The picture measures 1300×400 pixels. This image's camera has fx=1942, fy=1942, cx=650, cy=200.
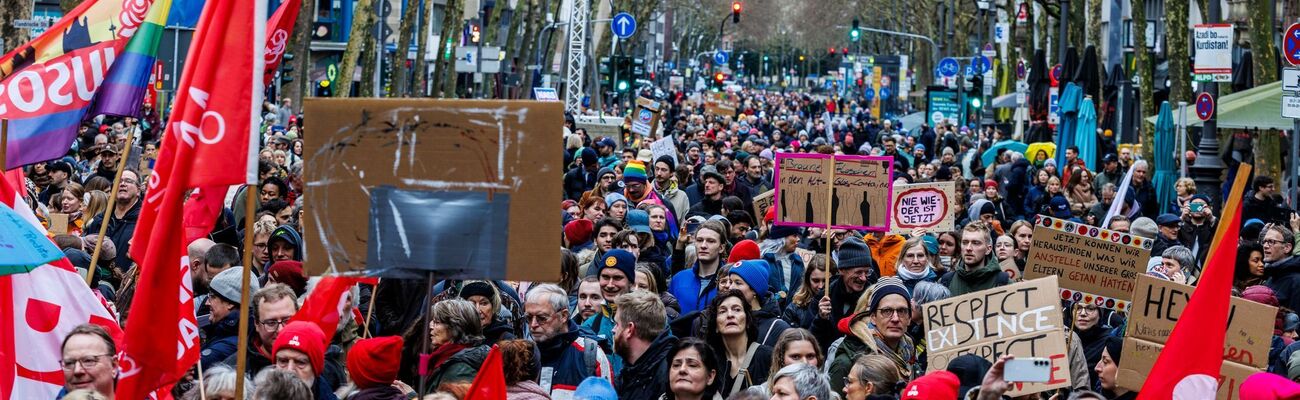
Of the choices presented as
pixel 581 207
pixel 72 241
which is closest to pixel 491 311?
pixel 72 241

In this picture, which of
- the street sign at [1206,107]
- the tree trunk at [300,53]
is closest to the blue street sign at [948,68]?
the tree trunk at [300,53]

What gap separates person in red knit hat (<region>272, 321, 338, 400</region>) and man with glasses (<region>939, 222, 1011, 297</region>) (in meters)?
4.52

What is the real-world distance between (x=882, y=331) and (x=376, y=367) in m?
2.49

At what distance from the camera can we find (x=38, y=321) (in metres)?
6.68

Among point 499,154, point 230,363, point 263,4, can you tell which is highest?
point 263,4

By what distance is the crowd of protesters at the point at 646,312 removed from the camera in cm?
682

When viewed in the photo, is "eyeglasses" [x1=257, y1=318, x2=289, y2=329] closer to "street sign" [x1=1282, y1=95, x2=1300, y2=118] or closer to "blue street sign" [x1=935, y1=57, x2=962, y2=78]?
"street sign" [x1=1282, y1=95, x2=1300, y2=118]

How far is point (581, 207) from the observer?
14828 millimetres

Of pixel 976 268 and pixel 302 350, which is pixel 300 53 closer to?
pixel 976 268

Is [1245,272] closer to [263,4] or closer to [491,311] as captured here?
[491,311]

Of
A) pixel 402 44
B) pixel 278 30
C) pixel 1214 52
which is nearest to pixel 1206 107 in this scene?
pixel 1214 52

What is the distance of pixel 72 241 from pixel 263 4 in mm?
4022

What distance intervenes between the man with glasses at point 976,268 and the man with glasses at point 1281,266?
167 cm

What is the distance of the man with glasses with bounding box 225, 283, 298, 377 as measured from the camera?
746cm
